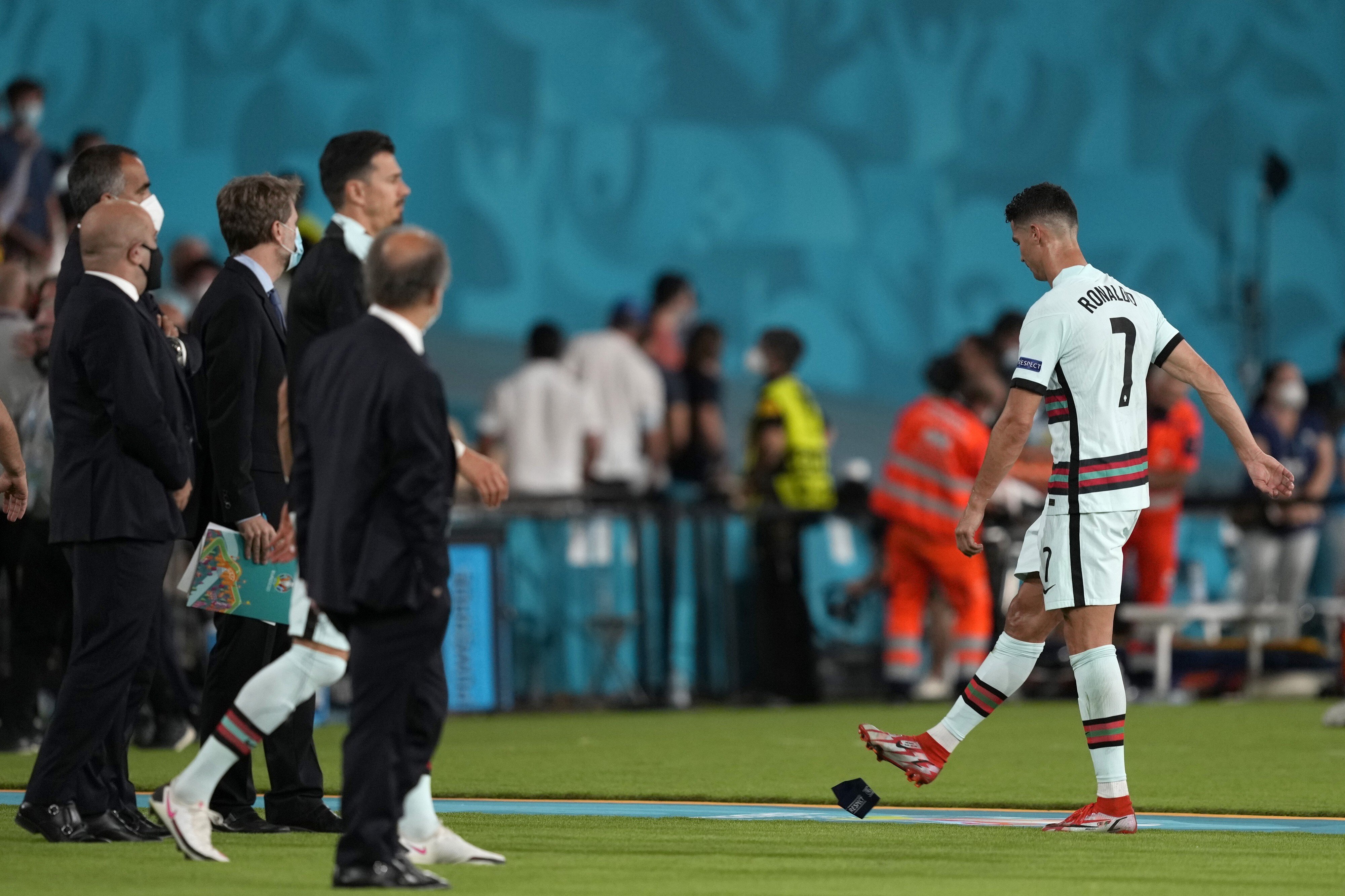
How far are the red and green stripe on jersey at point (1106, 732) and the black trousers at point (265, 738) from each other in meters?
2.42

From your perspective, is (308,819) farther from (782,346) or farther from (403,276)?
(782,346)

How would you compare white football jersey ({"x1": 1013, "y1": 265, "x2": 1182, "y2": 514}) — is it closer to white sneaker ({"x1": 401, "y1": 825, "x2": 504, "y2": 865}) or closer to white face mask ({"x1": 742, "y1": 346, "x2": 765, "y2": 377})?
white sneaker ({"x1": 401, "y1": 825, "x2": 504, "y2": 865})

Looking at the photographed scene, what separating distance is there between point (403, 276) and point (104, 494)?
1439mm

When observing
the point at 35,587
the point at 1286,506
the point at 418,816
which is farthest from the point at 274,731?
the point at 1286,506

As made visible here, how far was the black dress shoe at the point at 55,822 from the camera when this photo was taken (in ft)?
19.7

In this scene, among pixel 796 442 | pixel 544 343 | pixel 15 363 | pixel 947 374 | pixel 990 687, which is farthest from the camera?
pixel 544 343

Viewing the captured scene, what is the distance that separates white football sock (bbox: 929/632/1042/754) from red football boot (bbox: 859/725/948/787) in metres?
0.05

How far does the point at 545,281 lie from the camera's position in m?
17.9

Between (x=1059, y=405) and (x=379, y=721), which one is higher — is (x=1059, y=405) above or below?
above

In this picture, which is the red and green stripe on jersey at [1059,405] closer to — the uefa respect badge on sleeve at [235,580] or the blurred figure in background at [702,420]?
the uefa respect badge on sleeve at [235,580]

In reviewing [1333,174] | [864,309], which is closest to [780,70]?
[864,309]

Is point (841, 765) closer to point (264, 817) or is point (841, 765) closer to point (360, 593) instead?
point (264, 817)

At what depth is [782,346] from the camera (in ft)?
45.6

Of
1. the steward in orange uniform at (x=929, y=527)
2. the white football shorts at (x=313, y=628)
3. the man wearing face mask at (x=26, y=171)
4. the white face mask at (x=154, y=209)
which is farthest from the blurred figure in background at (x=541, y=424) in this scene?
the white football shorts at (x=313, y=628)
